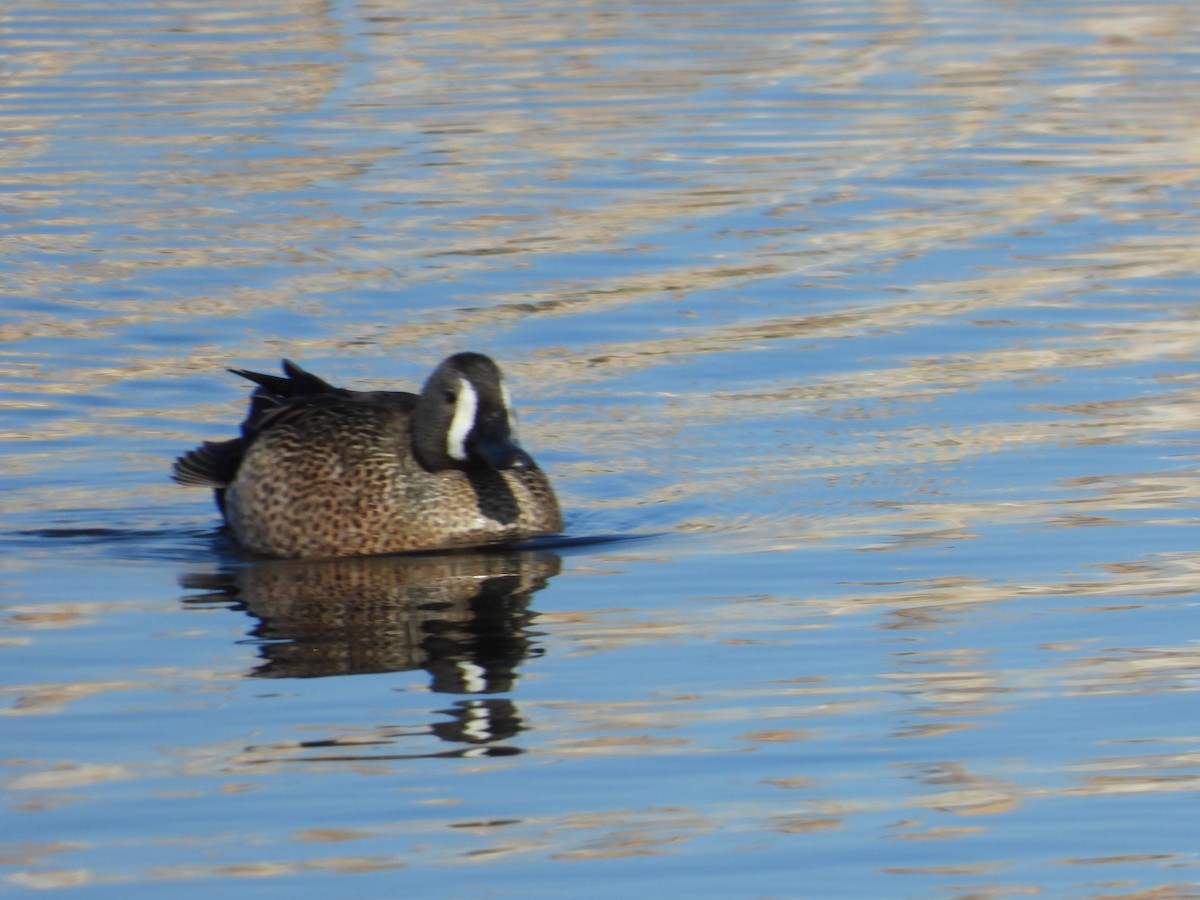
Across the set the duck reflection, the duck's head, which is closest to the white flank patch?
the duck's head

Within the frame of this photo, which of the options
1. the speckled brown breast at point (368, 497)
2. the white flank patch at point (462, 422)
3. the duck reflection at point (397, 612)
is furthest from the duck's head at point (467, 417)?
the duck reflection at point (397, 612)

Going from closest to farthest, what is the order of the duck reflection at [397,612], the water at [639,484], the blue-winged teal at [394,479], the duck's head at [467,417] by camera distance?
the water at [639,484] → the duck reflection at [397,612] → the duck's head at [467,417] → the blue-winged teal at [394,479]

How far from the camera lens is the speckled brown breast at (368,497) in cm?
1038

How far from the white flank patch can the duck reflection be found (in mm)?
401

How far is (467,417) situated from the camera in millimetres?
10297

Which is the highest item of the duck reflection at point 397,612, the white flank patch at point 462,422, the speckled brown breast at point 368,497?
the white flank patch at point 462,422

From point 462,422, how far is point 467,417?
42 millimetres

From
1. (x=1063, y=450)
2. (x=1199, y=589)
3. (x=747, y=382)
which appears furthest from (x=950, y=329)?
(x=1199, y=589)

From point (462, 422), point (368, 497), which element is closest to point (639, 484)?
point (462, 422)

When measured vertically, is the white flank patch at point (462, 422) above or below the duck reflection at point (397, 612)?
above

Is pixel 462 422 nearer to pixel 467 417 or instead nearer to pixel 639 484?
pixel 467 417

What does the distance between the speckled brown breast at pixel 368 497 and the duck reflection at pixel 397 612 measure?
3.3 inches

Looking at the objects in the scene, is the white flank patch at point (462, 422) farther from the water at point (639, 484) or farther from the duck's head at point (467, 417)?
the water at point (639, 484)

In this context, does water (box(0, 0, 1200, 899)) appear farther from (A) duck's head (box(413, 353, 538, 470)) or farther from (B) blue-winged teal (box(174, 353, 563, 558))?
(A) duck's head (box(413, 353, 538, 470))
